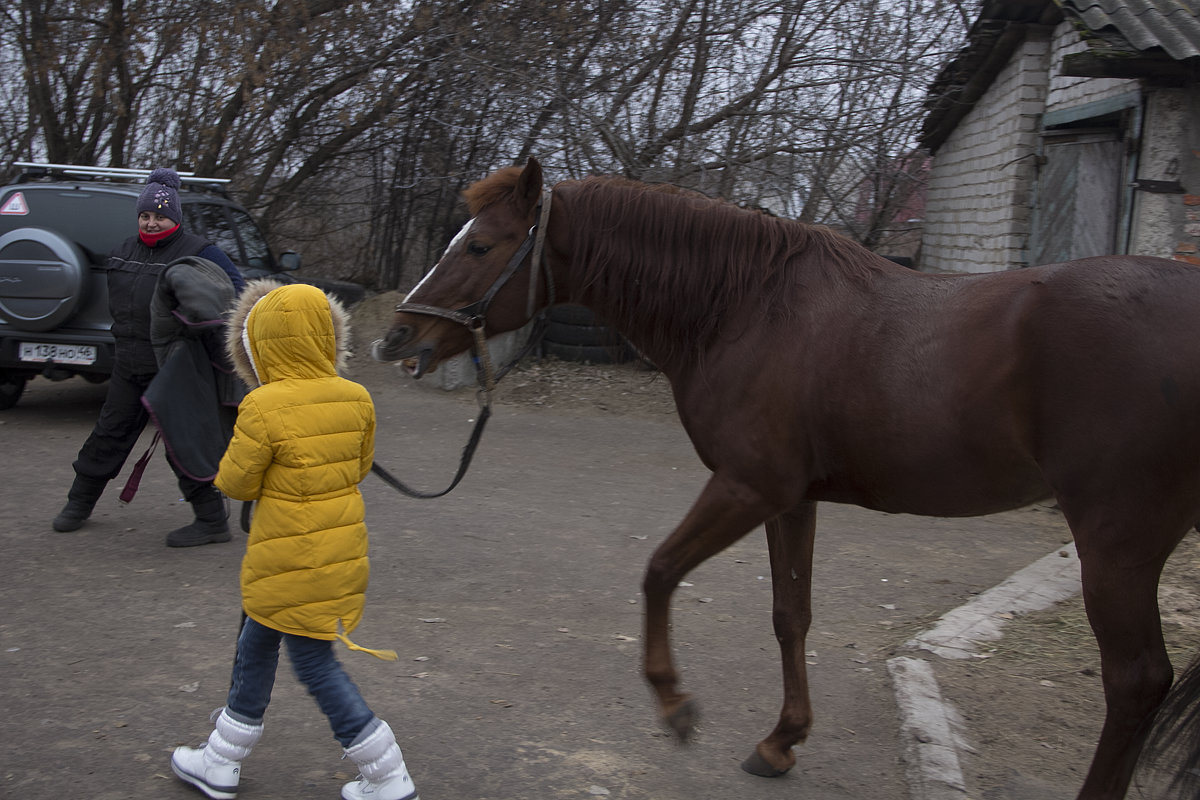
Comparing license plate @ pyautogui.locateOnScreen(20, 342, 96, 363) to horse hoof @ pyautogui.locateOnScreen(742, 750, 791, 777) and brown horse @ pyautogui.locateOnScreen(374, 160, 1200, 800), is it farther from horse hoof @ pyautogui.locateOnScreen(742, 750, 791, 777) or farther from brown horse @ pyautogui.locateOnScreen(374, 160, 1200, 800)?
horse hoof @ pyautogui.locateOnScreen(742, 750, 791, 777)

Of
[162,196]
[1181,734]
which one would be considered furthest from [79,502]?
[1181,734]

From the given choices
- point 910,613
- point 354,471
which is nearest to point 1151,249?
point 910,613

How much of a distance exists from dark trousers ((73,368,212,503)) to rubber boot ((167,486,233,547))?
5 centimetres

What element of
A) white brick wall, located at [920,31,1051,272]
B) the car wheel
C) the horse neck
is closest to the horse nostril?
the horse neck

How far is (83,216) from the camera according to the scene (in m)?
7.99

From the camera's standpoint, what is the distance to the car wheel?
28.0 ft

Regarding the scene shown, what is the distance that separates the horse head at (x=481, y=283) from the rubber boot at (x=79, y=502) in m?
3.09

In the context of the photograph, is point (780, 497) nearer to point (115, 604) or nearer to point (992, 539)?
point (115, 604)

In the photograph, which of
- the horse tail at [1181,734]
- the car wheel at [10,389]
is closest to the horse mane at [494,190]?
the horse tail at [1181,734]

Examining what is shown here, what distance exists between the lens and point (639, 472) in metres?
7.55

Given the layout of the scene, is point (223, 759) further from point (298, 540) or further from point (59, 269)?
point (59, 269)

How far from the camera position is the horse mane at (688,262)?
10.5 feet

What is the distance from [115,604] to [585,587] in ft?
7.28

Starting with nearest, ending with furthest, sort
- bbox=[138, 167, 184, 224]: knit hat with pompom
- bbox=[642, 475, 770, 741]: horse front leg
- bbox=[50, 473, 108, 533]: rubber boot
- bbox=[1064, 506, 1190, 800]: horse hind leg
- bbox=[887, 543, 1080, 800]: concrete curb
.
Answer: bbox=[1064, 506, 1190, 800]: horse hind leg
bbox=[642, 475, 770, 741]: horse front leg
bbox=[887, 543, 1080, 800]: concrete curb
bbox=[138, 167, 184, 224]: knit hat with pompom
bbox=[50, 473, 108, 533]: rubber boot
